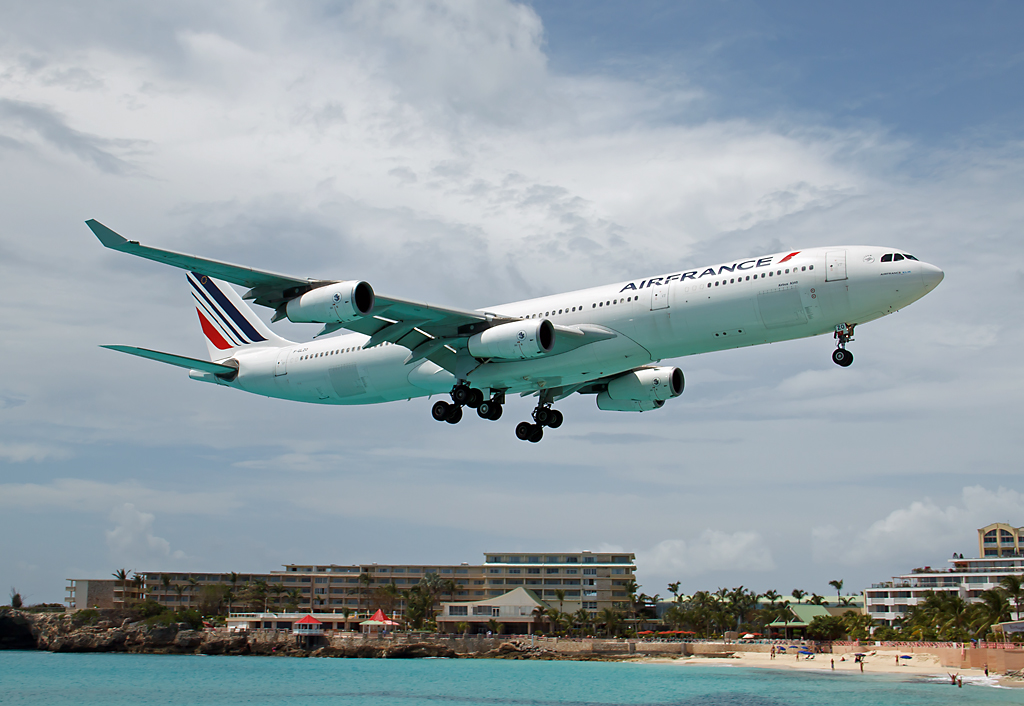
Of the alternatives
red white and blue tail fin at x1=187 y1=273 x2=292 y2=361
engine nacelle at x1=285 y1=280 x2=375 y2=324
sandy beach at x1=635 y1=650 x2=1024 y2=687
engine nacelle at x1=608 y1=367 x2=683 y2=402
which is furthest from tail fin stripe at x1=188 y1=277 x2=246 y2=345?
sandy beach at x1=635 y1=650 x2=1024 y2=687

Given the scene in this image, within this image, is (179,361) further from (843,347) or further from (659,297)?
(843,347)

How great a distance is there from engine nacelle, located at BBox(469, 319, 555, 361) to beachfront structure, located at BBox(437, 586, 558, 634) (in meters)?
119

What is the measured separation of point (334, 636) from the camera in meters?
156

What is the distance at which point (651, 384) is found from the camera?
42.1m

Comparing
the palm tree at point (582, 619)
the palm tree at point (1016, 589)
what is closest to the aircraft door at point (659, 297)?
the palm tree at point (1016, 589)

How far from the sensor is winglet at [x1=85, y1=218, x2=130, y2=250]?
29.6 meters

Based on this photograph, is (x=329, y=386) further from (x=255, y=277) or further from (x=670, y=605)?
(x=670, y=605)

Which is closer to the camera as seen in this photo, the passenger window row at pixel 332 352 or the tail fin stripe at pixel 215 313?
the passenger window row at pixel 332 352

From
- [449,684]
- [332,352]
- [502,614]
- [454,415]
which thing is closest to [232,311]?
[332,352]

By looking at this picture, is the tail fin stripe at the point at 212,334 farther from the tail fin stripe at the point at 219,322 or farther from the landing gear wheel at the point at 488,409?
the landing gear wheel at the point at 488,409

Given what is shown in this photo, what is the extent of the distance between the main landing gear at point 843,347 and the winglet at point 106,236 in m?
24.2

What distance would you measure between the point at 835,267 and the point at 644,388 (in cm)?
1244

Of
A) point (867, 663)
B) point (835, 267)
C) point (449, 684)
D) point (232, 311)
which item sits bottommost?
point (449, 684)

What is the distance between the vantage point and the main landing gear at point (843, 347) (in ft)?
107
